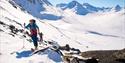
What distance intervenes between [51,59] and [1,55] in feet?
11.7

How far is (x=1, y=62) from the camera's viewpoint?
19.0 meters

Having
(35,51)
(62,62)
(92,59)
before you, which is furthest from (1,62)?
(92,59)

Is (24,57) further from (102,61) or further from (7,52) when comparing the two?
(102,61)

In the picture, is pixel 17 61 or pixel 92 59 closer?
pixel 17 61

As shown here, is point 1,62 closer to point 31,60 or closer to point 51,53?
point 31,60

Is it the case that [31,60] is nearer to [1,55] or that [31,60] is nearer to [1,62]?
[1,62]

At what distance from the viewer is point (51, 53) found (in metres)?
20.4

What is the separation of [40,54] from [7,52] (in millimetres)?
3189

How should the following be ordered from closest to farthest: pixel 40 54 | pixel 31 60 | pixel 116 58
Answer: pixel 31 60, pixel 40 54, pixel 116 58

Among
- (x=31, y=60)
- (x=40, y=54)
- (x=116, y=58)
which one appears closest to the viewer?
(x=31, y=60)

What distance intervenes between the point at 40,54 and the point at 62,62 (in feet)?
5.03

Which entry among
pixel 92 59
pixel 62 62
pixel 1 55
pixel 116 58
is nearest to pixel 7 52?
pixel 1 55

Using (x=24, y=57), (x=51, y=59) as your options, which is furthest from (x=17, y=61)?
(x=51, y=59)

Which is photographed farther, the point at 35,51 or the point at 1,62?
the point at 35,51
